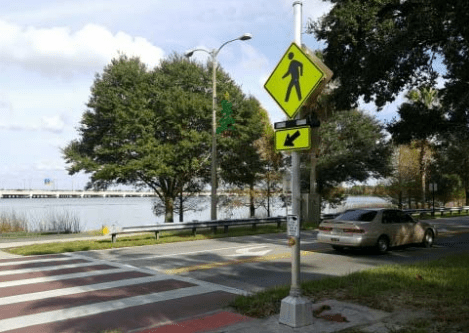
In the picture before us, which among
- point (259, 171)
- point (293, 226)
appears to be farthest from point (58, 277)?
point (259, 171)

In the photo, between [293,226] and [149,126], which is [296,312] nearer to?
[293,226]

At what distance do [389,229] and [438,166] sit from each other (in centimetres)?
3488

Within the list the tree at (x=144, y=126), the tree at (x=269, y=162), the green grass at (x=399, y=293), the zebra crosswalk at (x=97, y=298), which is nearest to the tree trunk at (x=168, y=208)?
the tree at (x=144, y=126)

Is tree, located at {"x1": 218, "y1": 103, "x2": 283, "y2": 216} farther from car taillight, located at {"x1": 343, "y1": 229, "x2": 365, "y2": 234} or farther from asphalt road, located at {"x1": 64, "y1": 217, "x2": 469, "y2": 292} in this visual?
car taillight, located at {"x1": 343, "y1": 229, "x2": 365, "y2": 234}

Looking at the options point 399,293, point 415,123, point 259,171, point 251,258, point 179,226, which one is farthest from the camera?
point 259,171

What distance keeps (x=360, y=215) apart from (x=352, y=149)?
1968 centimetres

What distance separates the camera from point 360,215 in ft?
47.4

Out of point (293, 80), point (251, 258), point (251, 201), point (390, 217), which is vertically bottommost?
point (251, 258)

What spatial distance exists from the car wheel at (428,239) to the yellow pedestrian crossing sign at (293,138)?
11.7m

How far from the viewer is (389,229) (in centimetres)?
1443

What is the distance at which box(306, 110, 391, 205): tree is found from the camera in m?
33.0

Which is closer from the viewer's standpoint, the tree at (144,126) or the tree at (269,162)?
the tree at (144,126)

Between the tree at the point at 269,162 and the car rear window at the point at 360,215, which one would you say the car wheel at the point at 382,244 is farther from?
the tree at the point at 269,162

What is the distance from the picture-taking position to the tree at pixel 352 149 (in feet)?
108
